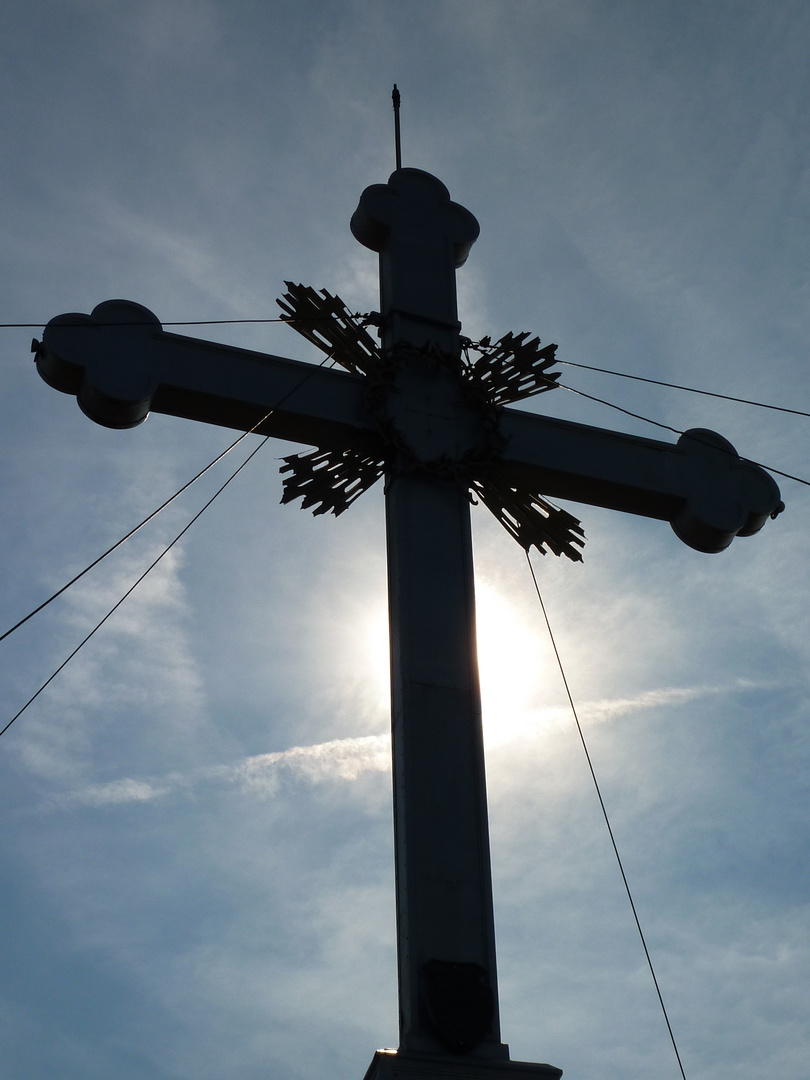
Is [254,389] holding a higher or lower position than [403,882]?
higher

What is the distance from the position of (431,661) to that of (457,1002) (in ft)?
4.28

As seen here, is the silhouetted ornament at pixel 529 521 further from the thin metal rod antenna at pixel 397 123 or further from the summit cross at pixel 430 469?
the thin metal rod antenna at pixel 397 123

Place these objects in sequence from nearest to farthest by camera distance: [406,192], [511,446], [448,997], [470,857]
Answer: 1. [448,997]
2. [470,857]
3. [511,446]
4. [406,192]

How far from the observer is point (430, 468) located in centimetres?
604

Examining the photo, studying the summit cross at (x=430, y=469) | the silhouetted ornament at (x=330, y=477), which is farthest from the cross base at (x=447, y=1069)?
the silhouetted ornament at (x=330, y=477)

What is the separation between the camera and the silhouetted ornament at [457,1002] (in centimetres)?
471

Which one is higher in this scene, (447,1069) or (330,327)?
(330,327)

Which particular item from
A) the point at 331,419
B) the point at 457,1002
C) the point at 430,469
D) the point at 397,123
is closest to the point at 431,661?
the point at 430,469

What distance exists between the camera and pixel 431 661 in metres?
5.51

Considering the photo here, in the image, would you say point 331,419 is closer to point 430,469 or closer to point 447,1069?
point 430,469

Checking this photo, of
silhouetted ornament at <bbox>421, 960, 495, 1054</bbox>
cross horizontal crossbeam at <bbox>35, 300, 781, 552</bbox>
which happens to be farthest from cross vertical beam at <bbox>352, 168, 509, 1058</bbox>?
cross horizontal crossbeam at <bbox>35, 300, 781, 552</bbox>

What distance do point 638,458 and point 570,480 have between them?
40cm

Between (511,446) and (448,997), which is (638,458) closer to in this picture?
(511,446)

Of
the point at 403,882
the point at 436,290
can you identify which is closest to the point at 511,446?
the point at 436,290
